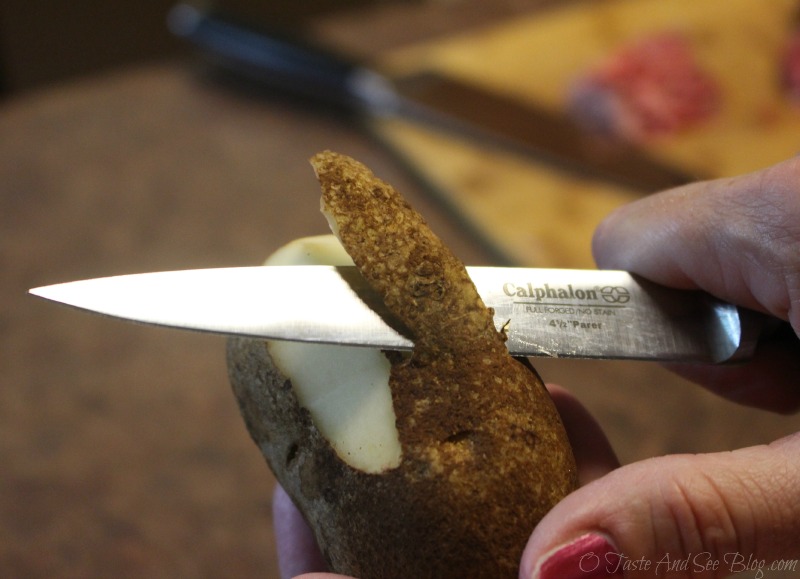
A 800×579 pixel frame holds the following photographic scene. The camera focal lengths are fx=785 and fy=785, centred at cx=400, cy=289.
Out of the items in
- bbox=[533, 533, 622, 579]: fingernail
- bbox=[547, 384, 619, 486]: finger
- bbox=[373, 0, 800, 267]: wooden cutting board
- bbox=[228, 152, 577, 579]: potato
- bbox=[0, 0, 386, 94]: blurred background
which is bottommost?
bbox=[533, 533, 622, 579]: fingernail

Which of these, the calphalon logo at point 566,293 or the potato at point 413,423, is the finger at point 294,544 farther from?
the calphalon logo at point 566,293

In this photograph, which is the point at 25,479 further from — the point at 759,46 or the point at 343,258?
the point at 759,46

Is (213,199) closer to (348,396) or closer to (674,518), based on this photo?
(348,396)

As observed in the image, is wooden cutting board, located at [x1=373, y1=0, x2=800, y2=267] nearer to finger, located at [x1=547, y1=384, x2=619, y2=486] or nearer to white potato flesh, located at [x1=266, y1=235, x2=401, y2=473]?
finger, located at [x1=547, y1=384, x2=619, y2=486]

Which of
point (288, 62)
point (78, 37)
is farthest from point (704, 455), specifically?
point (78, 37)

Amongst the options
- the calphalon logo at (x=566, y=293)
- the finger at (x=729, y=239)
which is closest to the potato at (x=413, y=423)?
the calphalon logo at (x=566, y=293)

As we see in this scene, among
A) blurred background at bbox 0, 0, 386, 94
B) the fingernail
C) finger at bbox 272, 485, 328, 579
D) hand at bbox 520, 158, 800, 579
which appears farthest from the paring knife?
the fingernail

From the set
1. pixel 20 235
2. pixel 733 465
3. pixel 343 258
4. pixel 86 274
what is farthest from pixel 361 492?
pixel 20 235
